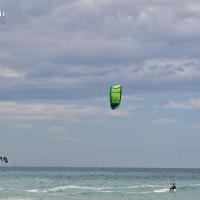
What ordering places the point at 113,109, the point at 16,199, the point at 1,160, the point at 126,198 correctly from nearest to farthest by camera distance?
the point at 1,160 < the point at 113,109 < the point at 16,199 < the point at 126,198

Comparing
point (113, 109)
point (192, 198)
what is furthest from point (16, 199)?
point (192, 198)

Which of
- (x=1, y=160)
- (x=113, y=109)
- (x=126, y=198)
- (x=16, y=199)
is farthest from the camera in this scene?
(x=126, y=198)

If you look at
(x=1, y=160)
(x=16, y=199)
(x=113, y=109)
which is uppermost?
(x=113, y=109)

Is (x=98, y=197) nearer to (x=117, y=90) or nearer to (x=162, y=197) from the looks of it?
(x=162, y=197)

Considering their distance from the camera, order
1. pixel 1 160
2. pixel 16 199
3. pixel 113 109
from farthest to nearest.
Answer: pixel 16 199 < pixel 113 109 < pixel 1 160

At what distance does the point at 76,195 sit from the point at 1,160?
27834 mm

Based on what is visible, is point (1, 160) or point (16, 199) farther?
point (16, 199)

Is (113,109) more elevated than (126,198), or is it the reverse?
(113,109)

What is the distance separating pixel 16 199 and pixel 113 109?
12.9m

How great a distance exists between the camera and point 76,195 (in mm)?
52781

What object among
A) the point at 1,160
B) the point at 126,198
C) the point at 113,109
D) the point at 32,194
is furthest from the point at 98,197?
the point at 1,160

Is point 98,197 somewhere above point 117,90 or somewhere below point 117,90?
below

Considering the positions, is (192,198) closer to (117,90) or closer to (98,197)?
(98,197)

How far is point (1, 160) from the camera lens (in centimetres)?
2580
